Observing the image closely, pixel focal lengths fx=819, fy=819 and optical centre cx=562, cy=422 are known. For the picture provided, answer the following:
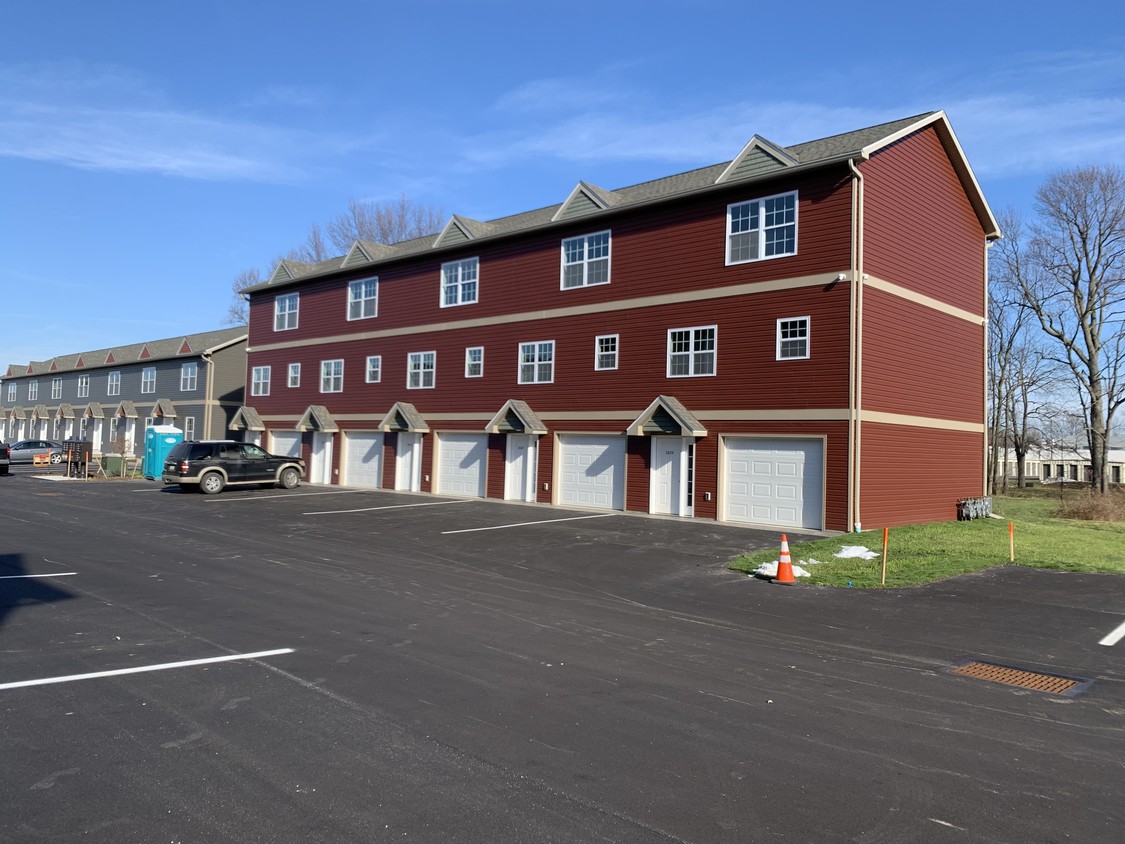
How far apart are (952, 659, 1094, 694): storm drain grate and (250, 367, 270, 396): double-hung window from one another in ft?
115

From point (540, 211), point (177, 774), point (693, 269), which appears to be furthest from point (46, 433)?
point (177, 774)

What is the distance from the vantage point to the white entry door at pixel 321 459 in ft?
112

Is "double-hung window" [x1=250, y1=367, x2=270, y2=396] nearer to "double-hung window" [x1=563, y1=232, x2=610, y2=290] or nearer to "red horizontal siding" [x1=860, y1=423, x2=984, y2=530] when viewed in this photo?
"double-hung window" [x1=563, y1=232, x2=610, y2=290]

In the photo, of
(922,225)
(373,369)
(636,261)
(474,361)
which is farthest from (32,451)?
(922,225)

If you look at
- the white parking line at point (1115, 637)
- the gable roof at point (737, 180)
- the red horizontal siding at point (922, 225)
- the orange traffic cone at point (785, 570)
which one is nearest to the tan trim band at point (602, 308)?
the red horizontal siding at point (922, 225)

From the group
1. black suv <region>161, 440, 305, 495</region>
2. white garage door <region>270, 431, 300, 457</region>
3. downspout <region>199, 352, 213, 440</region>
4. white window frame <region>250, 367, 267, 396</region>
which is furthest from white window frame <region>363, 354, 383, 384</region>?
downspout <region>199, 352, 213, 440</region>

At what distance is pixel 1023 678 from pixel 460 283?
24.2m

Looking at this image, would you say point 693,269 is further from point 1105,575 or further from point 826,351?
point 1105,575

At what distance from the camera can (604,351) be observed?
2438 cm

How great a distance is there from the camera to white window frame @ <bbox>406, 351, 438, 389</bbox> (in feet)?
98.4

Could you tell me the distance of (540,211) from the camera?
29.3 m

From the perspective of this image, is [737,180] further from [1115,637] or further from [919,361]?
[1115,637]

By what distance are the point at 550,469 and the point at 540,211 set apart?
9.76m

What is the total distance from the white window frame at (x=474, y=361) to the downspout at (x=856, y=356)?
13183 mm
